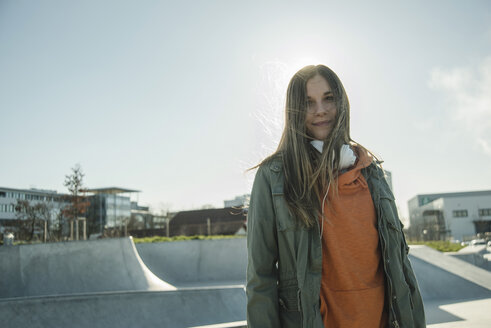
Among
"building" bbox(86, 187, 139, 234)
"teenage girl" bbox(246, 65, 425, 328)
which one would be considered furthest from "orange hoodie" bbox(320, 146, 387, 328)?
"building" bbox(86, 187, 139, 234)

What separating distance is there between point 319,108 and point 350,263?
0.83m

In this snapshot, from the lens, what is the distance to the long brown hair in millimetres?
1786

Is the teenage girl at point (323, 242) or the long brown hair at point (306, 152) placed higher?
the long brown hair at point (306, 152)

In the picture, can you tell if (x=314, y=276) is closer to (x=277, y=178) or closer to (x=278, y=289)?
(x=278, y=289)

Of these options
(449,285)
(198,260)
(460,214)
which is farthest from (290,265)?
(460,214)

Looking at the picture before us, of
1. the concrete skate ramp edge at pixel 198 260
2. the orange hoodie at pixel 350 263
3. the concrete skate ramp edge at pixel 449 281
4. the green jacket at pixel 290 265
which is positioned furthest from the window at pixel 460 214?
the orange hoodie at pixel 350 263

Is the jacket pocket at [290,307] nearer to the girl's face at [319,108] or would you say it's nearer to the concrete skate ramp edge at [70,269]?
the girl's face at [319,108]

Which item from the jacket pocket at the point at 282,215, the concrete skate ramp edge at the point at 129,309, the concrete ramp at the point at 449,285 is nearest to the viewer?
the jacket pocket at the point at 282,215

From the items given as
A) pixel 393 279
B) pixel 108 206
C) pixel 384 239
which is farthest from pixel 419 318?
pixel 108 206

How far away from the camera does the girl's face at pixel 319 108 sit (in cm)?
203

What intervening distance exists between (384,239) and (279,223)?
524 millimetres

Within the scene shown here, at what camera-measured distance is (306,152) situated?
1.92 m

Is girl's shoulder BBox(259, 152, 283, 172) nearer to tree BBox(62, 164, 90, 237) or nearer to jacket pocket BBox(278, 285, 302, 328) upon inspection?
jacket pocket BBox(278, 285, 302, 328)

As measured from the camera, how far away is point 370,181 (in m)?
1.99
